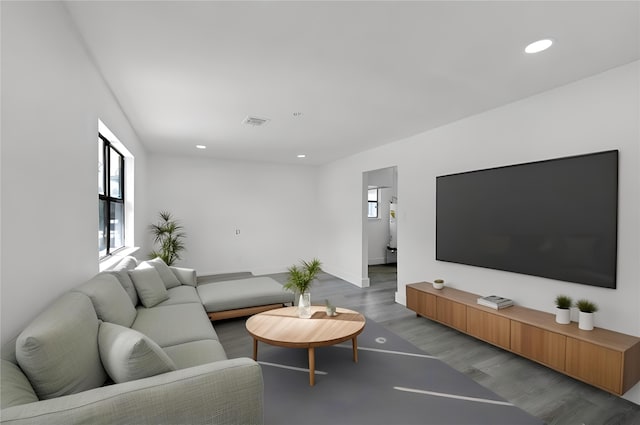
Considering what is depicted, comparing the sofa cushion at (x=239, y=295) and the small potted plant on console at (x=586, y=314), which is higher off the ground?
the small potted plant on console at (x=586, y=314)

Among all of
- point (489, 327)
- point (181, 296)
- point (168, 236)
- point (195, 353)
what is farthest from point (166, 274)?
point (489, 327)

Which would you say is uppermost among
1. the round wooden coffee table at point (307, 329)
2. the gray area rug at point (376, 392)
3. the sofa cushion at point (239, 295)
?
the round wooden coffee table at point (307, 329)

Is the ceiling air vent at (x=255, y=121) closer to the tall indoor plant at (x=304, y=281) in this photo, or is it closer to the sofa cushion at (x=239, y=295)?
the tall indoor plant at (x=304, y=281)

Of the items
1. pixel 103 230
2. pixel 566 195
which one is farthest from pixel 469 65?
pixel 103 230

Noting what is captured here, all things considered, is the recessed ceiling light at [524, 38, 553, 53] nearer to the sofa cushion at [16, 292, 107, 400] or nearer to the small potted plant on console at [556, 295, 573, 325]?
the small potted plant on console at [556, 295, 573, 325]

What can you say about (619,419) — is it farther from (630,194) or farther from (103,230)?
(103,230)

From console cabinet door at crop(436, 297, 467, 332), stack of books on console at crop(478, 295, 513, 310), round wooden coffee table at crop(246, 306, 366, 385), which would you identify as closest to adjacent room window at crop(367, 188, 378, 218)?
console cabinet door at crop(436, 297, 467, 332)

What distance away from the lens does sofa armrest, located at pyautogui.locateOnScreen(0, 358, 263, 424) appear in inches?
40.9

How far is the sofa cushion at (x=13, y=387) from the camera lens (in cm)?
102

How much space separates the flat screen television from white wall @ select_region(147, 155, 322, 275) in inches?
162

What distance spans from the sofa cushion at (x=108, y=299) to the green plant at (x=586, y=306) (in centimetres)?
367

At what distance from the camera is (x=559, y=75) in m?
2.55

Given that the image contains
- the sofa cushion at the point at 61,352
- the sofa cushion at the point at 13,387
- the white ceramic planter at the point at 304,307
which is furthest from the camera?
the white ceramic planter at the point at 304,307

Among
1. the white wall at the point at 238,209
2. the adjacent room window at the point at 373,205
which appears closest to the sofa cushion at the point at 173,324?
the white wall at the point at 238,209
